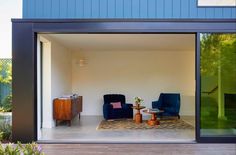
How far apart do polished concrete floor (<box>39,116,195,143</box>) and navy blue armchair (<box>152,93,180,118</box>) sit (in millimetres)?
2136

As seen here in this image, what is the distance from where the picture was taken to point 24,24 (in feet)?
20.0

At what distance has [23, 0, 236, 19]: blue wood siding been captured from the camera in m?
6.16

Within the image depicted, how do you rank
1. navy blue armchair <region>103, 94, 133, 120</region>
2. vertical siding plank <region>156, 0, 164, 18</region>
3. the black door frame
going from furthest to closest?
navy blue armchair <region>103, 94, 133, 120</region>, vertical siding plank <region>156, 0, 164, 18</region>, the black door frame

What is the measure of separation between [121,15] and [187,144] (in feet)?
9.14

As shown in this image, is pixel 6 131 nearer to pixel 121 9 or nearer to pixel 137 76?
pixel 121 9

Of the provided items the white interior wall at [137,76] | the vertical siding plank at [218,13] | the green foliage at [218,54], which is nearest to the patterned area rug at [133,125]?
the white interior wall at [137,76]

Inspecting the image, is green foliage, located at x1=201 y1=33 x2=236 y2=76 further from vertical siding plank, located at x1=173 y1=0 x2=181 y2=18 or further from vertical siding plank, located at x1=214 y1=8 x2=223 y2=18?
vertical siding plank, located at x1=173 y1=0 x2=181 y2=18

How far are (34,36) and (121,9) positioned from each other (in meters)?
1.78

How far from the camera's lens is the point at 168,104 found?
33.2ft

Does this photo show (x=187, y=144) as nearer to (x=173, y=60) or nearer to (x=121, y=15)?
(x=121, y=15)

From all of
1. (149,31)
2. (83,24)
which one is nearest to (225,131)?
(149,31)

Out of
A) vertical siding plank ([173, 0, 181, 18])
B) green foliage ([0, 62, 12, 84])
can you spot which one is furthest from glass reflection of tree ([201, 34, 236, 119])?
green foliage ([0, 62, 12, 84])

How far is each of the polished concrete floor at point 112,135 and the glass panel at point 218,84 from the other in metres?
0.58

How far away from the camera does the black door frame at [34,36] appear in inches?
239
